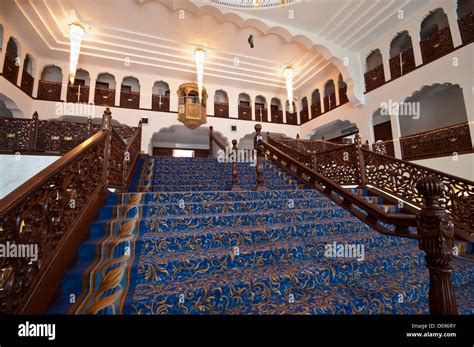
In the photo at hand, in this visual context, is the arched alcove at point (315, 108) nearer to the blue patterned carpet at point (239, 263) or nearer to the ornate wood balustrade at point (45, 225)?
the blue patterned carpet at point (239, 263)

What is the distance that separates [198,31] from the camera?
7.47m

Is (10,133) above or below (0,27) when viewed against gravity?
below

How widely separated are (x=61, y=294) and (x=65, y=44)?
378 inches

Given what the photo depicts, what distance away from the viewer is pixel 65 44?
24.8ft

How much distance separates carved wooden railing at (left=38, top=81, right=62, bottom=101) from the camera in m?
7.80

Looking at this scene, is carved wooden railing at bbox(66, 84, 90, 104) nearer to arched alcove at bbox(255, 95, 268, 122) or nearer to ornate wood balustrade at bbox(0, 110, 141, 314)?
arched alcove at bbox(255, 95, 268, 122)

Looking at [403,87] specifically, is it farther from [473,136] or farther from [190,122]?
[190,122]

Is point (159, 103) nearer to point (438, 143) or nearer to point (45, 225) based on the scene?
point (45, 225)

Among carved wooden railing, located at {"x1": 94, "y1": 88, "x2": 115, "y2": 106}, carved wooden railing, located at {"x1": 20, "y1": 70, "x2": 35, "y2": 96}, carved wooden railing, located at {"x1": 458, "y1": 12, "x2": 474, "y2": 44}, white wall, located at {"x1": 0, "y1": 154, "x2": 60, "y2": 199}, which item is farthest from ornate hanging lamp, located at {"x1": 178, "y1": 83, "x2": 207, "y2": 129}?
carved wooden railing, located at {"x1": 458, "y1": 12, "x2": 474, "y2": 44}

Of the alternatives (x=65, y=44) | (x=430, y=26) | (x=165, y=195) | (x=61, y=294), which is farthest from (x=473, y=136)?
(x=65, y=44)

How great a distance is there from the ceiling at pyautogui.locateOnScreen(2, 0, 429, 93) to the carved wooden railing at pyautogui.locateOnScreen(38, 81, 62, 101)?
1104 mm
